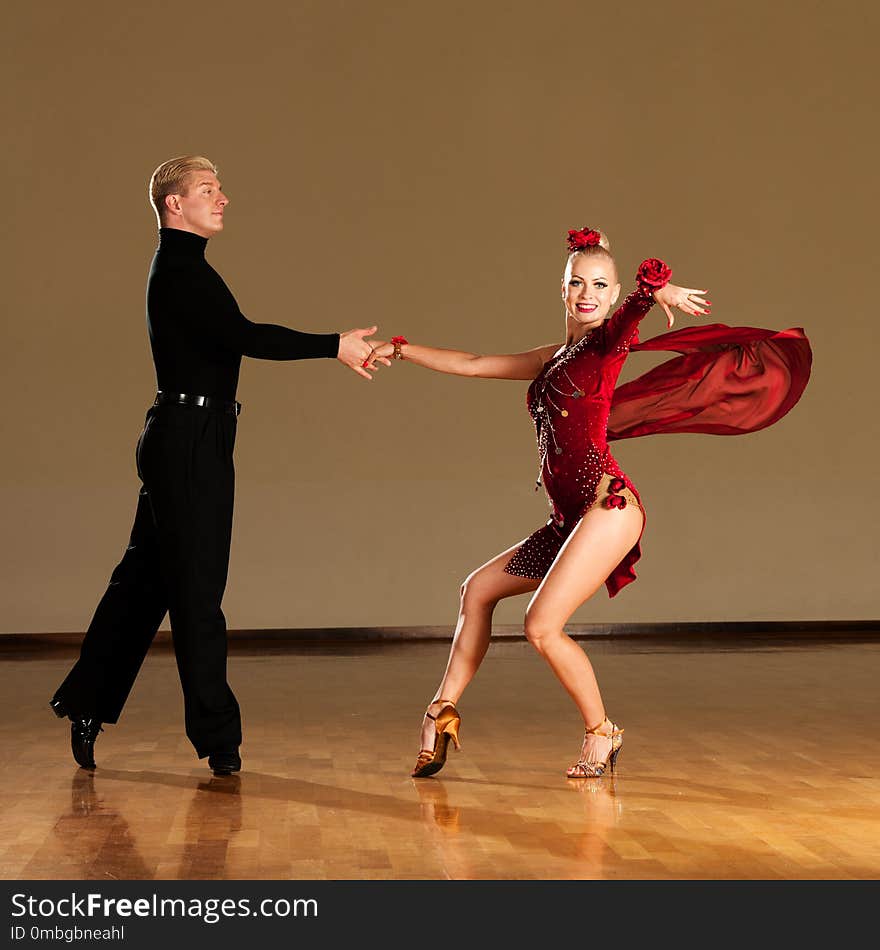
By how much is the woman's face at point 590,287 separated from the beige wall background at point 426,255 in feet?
13.6

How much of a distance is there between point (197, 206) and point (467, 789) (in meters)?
1.70

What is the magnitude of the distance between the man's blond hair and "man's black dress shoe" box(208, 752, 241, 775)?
4.77ft

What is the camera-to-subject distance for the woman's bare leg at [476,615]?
3.83 metres

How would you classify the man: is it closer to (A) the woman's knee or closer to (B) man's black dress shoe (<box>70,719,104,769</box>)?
(B) man's black dress shoe (<box>70,719,104,769</box>)

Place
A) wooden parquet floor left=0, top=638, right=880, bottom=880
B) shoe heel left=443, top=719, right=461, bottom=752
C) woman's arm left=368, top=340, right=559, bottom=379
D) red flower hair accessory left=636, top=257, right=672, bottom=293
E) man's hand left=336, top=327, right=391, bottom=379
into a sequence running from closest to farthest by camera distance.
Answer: wooden parquet floor left=0, top=638, right=880, bottom=880
red flower hair accessory left=636, top=257, right=672, bottom=293
shoe heel left=443, top=719, right=461, bottom=752
man's hand left=336, top=327, right=391, bottom=379
woman's arm left=368, top=340, right=559, bottom=379

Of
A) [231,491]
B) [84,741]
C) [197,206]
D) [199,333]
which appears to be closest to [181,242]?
[197,206]

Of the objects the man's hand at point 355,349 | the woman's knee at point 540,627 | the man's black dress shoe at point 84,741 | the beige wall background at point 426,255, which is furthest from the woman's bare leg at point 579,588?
the beige wall background at point 426,255

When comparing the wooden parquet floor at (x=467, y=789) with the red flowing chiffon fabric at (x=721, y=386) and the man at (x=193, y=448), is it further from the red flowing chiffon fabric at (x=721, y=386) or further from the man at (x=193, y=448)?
the red flowing chiffon fabric at (x=721, y=386)

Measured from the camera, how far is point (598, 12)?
8.12 m

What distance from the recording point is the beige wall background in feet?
25.9

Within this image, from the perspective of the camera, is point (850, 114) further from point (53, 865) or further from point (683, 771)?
point (53, 865)

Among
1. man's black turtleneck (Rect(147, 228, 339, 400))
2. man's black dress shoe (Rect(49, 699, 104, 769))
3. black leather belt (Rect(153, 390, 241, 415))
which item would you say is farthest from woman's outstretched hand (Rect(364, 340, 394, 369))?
man's black dress shoe (Rect(49, 699, 104, 769))

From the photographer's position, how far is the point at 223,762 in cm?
376

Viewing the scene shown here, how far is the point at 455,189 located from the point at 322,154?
2.57ft
